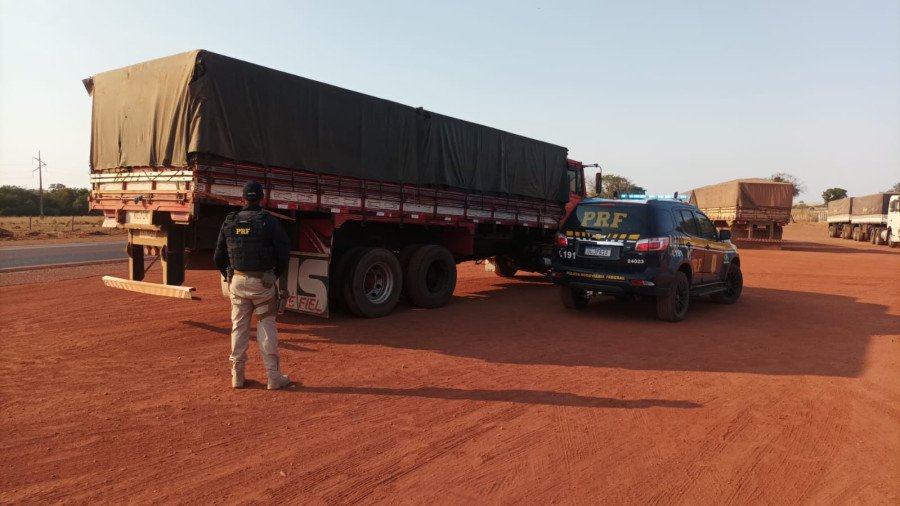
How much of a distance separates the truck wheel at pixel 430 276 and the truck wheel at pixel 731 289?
5.07 metres

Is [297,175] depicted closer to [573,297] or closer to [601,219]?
[601,219]

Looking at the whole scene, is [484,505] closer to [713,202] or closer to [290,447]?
[290,447]

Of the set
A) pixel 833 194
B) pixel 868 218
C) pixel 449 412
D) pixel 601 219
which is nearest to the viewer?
pixel 449 412

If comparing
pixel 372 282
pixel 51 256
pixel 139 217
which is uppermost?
pixel 139 217

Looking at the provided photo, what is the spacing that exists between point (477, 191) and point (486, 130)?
1173 millimetres

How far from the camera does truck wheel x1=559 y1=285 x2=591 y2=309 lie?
922cm

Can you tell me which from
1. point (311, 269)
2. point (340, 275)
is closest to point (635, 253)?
point (340, 275)

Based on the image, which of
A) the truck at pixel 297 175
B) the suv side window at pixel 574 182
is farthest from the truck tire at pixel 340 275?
the suv side window at pixel 574 182

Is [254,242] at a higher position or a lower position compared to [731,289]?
higher

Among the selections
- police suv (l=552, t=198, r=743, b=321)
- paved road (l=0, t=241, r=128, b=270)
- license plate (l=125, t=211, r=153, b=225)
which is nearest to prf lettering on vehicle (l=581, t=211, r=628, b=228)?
police suv (l=552, t=198, r=743, b=321)

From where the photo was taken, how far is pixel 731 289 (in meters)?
10.6

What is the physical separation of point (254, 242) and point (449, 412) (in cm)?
223

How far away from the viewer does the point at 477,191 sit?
405 inches

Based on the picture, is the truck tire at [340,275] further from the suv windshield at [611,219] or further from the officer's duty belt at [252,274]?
the suv windshield at [611,219]
